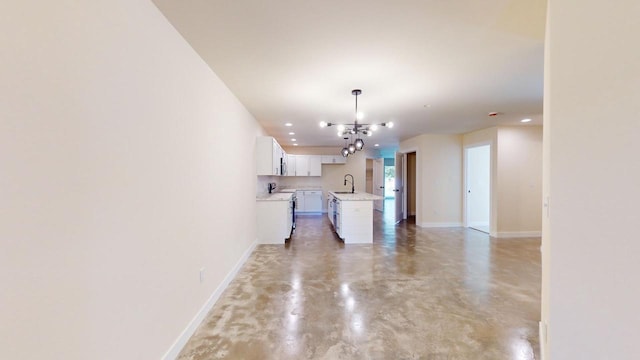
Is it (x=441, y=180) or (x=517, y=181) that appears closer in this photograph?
(x=517, y=181)

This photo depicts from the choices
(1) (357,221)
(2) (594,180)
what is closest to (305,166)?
(1) (357,221)

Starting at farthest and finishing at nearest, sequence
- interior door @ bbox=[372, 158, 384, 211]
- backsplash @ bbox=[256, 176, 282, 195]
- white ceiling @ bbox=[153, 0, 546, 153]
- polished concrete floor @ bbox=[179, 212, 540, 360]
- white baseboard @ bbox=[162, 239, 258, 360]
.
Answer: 1. interior door @ bbox=[372, 158, 384, 211]
2. backsplash @ bbox=[256, 176, 282, 195]
3. polished concrete floor @ bbox=[179, 212, 540, 360]
4. white baseboard @ bbox=[162, 239, 258, 360]
5. white ceiling @ bbox=[153, 0, 546, 153]

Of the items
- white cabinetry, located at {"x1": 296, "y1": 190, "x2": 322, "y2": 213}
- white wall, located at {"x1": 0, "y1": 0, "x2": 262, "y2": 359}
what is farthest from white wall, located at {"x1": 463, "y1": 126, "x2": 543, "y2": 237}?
white wall, located at {"x1": 0, "y1": 0, "x2": 262, "y2": 359}

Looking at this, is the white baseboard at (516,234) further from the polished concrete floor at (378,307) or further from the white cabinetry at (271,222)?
the white cabinetry at (271,222)

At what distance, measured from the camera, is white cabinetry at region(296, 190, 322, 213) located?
9688 millimetres

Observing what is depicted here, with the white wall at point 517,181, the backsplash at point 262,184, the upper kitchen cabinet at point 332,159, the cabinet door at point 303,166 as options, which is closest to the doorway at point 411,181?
the upper kitchen cabinet at point 332,159

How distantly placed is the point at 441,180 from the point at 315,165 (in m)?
4.11

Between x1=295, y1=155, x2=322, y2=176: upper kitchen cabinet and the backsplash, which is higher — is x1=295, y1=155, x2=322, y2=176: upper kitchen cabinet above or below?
above

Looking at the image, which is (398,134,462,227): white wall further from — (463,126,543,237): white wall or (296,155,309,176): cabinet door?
(296,155,309,176): cabinet door

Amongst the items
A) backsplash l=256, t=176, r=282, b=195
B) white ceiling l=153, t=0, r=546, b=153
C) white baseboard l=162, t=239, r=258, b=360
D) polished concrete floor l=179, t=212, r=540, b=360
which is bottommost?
polished concrete floor l=179, t=212, r=540, b=360

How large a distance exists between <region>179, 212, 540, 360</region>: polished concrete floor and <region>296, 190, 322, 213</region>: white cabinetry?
4683 mm

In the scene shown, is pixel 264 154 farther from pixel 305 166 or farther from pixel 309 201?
pixel 309 201

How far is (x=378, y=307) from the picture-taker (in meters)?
2.81

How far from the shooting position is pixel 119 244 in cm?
146
